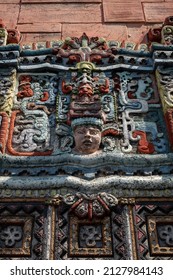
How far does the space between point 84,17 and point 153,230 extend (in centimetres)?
360

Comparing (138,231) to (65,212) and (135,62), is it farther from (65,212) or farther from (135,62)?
(135,62)

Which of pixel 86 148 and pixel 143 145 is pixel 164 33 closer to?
pixel 143 145

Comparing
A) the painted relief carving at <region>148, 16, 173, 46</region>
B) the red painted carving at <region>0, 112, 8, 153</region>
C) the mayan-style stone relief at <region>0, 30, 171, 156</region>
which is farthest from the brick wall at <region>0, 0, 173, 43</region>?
the red painted carving at <region>0, 112, 8, 153</region>

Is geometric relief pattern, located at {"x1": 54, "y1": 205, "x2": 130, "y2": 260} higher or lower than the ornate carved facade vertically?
lower

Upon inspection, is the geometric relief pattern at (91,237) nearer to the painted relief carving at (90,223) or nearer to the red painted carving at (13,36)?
the painted relief carving at (90,223)

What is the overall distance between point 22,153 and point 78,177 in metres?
0.65

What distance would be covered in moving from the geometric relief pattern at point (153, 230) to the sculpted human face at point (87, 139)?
745mm

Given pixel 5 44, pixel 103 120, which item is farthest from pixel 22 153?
pixel 5 44

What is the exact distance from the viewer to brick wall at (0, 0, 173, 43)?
20.0 feet

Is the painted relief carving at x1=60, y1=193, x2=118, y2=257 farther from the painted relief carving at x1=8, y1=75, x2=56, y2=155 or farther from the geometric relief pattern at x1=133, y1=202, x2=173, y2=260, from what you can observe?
the painted relief carving at x1=8, y1=75, x2=56, y2=155

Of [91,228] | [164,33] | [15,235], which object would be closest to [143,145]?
[91,228]

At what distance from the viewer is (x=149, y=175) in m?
4.21

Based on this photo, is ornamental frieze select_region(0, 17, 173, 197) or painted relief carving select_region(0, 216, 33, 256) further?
ornamental frieze select_region(0, 17, 173, 197)

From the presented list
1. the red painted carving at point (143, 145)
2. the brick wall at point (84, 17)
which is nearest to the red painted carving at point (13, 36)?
the brick wall at point (84, 17)
